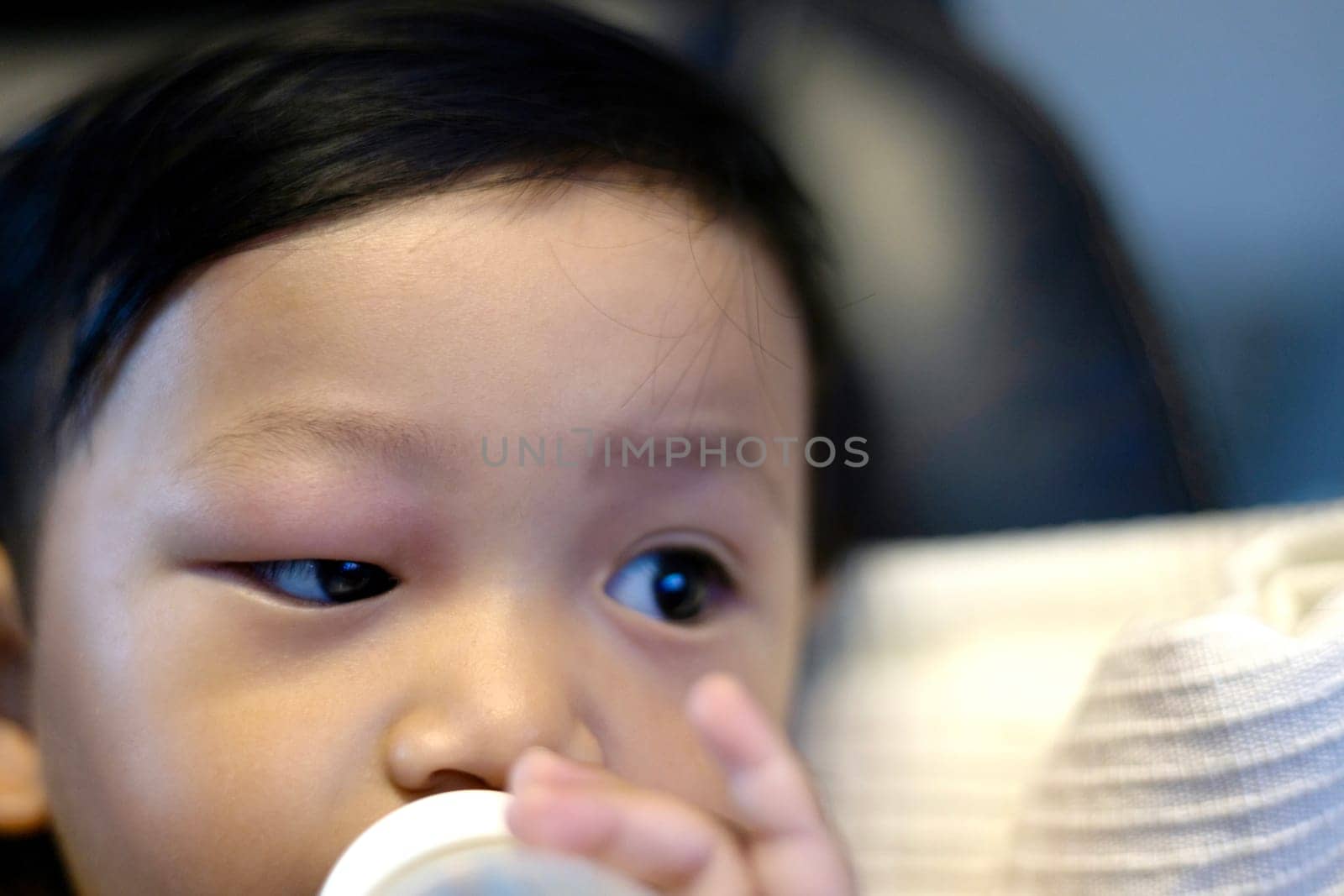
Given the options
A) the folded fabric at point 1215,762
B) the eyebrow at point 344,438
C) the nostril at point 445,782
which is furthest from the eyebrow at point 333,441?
the folded fabric at point 1215,762

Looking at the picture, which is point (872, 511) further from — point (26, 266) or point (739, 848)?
point (26, 266)

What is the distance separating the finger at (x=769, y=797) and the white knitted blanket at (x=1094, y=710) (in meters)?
0.21

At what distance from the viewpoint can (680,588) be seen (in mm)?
623

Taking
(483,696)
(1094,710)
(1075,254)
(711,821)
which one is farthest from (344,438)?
(1075,254)

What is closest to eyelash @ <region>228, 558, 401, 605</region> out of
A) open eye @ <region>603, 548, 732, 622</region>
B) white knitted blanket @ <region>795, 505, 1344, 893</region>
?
open eye @ <region>603, 548, 732, 622</region>

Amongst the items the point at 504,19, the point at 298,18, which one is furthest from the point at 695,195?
the point at 298,18

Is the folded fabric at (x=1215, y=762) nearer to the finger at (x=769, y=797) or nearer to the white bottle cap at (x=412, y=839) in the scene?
the finger at (x=769, y=797)

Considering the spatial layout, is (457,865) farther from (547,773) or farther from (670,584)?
(670,584)

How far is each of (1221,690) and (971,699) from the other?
265mm

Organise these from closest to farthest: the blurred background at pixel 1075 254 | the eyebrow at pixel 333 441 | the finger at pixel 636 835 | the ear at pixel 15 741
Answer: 1. the finger at pixel 636 835
2. the eyebrow at pixel 333 441
3. the ear at pixel 15 741
4. the blurred background at pixel 1075 254

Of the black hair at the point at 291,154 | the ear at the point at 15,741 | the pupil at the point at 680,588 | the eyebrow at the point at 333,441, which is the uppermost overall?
the black hair at the point at 291,154

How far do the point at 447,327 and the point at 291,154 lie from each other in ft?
0.42

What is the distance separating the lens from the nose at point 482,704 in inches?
19.2

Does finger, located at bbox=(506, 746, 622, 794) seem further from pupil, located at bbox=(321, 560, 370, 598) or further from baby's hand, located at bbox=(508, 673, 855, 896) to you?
pupil, located at bbox=(321, 560, 370, 598)
